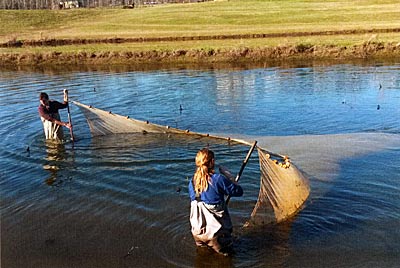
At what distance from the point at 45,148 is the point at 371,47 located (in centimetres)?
2718

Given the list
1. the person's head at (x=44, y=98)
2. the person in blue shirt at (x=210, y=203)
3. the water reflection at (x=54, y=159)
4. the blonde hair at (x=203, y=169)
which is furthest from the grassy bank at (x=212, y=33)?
the blonde hair at (x=203, y=169)

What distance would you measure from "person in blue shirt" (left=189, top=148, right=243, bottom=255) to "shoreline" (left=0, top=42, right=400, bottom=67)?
27318 mm

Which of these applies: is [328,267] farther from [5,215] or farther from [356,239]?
[5,215]

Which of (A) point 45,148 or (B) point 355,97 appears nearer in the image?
(A) point 45,148

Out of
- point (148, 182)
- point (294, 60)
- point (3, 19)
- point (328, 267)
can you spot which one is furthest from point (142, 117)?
point (3, 19)

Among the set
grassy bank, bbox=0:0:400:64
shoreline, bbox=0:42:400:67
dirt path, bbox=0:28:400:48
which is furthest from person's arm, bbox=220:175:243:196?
dirt path, bbox=0:28:400:48

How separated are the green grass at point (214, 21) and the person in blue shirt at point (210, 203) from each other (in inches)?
1281

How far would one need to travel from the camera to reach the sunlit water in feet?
26.5

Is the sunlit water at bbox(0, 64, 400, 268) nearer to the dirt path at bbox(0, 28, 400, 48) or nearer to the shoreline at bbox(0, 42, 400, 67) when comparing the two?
the shoreline at bbox(0, 42, 400, 67)

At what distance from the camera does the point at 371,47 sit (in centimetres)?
3434

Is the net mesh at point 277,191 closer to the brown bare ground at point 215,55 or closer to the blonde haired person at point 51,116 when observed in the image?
the blonde haired person at point 51,116

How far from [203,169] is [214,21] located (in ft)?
188

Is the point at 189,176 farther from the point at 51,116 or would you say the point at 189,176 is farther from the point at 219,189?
the point at 51,116

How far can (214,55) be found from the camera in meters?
35.9
